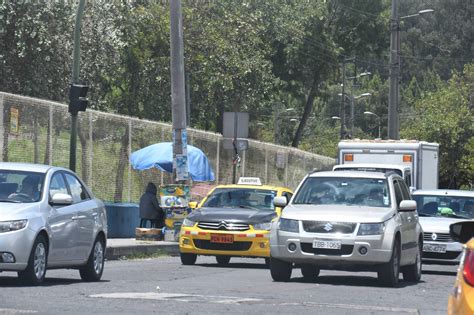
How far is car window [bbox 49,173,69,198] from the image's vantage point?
53.4 ft

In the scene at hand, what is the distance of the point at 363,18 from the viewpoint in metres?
65.8

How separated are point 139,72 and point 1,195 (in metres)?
33.6

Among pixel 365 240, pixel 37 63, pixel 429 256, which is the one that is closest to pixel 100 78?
pixel 37 63

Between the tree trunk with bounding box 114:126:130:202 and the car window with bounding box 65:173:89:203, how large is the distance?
1490 cm

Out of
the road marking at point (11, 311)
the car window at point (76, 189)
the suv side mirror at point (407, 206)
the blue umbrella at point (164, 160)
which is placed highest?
the blue umbrella at point (164, 160)

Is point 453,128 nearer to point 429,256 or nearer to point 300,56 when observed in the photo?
point 300,56

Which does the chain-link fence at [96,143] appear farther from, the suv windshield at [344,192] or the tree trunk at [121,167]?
the suv windshield at [344,192]

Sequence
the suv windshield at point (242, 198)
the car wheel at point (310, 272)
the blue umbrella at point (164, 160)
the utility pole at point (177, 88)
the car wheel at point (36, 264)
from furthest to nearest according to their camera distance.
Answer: the blue umbrella at point (164, 160) → the utility pole at point (177, 88) → the suv windshield at point (242, 198) → the car wheel at point (310, 272) → the car wheel at point (36, 264)

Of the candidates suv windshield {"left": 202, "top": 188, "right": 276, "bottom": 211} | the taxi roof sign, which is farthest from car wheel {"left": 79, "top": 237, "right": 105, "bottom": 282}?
the taxi roof sign

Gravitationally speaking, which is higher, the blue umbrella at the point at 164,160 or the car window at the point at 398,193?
the blue umbrella at the point at 164,160

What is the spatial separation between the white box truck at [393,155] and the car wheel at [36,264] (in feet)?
54.1

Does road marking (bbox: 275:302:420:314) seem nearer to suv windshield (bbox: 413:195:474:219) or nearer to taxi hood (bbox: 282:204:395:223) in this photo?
taxi hood (bbox: 282:204:395:223)

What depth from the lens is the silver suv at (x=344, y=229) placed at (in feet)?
58.3

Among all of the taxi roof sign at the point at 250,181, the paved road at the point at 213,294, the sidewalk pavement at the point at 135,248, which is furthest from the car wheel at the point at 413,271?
the sidewalk pavement at the point at 135,248
